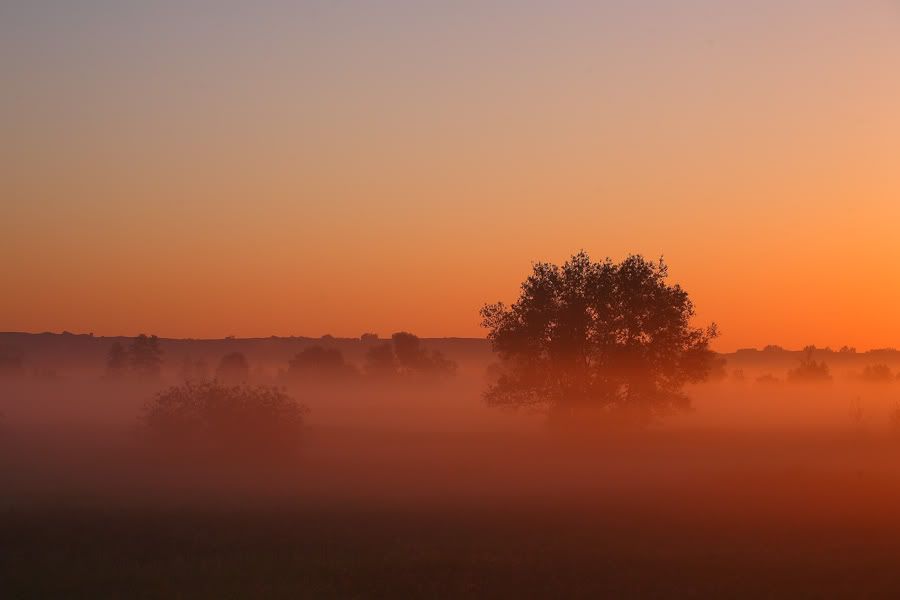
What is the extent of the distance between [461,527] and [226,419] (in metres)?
32.1

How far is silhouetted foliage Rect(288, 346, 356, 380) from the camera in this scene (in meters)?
180

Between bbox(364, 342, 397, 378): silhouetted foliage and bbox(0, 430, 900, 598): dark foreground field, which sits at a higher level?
bbox(364, 342, 397, 378): silhouetted foliage

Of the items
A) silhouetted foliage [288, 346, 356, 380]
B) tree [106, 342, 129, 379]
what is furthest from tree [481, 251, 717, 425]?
Result: tree [106, 342, 129, 379]

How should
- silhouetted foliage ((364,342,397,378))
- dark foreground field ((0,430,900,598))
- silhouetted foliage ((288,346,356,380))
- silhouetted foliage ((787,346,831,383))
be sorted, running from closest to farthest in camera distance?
dark foreground field ((0,430,900,598)), silhouetted foliage ((288,346,356,380)), silhouetted foliage ((364,342,397,378)), silhouetted foliage ((787,346,831,383))

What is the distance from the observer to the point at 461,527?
123 feet

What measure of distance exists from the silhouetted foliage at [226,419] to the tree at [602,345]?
49.1ft

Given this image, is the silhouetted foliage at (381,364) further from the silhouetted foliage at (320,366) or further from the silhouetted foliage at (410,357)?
the silhouetted foliage at (320,366)

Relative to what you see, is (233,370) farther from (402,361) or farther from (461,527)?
(461,527)

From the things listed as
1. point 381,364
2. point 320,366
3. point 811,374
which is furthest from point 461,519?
point 811,374

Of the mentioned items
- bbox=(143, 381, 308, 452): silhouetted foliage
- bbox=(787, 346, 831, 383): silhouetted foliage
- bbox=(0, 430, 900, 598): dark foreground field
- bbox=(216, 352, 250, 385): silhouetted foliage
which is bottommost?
bbox=(0, 430, 900, 598): dark foreground field

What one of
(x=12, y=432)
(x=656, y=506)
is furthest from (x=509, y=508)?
(x=12, y=432)

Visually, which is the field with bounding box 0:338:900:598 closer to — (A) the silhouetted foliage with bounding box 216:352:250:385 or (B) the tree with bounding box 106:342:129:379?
(A) the silhouetted foliage with bounding box 216:352:250:385

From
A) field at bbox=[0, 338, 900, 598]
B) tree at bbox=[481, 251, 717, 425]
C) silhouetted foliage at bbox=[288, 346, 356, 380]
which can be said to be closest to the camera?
field at bbox=[0, 338, 900, 598]

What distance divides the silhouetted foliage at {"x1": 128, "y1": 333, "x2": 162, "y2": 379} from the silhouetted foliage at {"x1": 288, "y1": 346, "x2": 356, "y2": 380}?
1034 inches
